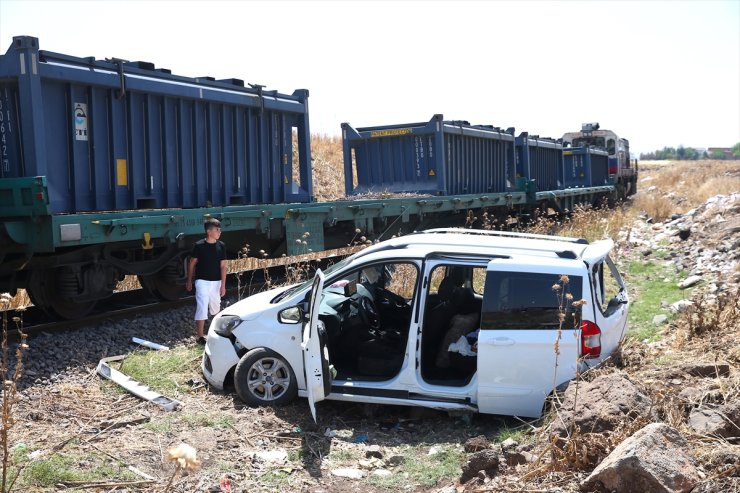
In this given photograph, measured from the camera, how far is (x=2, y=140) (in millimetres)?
8797

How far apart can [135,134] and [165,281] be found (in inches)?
81.1

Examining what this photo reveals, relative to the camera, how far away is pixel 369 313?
6.88 meters

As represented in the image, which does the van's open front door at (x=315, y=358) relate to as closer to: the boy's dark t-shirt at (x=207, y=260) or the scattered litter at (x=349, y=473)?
the scattered litter at (x=349, y=473)

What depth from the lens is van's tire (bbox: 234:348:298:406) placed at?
20.9 ft

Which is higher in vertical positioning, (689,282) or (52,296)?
(52,296)

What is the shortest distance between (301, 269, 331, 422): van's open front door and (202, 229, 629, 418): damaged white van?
0.01 meters

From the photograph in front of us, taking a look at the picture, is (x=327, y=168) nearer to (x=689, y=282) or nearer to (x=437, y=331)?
(x=689, y=282)

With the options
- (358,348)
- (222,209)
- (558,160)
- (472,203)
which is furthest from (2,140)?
(558,160)

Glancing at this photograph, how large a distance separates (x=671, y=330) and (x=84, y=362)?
21.2 feet

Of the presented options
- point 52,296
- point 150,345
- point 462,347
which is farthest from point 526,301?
point 52,296

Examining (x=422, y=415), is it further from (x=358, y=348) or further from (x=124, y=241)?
(x=124, y=241)

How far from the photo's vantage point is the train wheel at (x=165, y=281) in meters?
10.3

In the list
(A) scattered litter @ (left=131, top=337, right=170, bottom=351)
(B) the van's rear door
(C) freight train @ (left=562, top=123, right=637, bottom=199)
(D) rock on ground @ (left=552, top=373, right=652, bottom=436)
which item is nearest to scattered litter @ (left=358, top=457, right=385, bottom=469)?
(B) the van's rear door

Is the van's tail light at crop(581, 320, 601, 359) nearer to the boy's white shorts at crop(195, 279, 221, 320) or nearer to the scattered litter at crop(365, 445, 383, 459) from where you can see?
the scattered litter at crop(365, 445, 383, 459)
